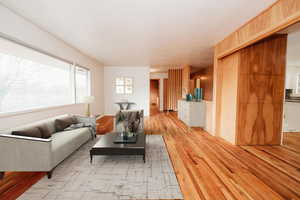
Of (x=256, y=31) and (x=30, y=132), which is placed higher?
(x=256, y=31)

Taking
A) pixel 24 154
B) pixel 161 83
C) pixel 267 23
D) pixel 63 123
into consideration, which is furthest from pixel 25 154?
pixel 161 83

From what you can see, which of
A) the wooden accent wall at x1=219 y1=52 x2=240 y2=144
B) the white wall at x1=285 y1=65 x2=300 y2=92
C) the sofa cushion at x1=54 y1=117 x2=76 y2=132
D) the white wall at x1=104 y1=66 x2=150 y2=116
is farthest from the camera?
the white wall at x1=104 y1=66 x2=150 y2=116

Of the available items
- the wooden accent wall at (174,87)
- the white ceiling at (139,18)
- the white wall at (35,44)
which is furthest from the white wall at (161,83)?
the white ceiling at (139,18)

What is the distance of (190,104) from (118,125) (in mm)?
2736

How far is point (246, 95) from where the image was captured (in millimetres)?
3094

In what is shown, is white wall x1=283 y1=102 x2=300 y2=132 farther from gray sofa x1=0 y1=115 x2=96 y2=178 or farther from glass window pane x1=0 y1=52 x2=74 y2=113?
glass window pane x1=0 y1=52 x2=74 y2=113

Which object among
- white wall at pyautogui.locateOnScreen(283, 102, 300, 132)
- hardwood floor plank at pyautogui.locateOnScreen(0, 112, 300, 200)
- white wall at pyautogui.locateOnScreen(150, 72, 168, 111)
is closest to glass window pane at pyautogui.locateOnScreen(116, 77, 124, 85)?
white wall at pyautogui.locateOnScreen(150, 72, 168, 111)

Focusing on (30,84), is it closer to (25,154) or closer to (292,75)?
(25,154)

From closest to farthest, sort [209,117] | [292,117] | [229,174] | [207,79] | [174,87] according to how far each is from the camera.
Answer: [229,174]
[292,117]
[209,117]
[207,79]
[174,87]

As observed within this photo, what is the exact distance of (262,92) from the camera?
3.09 m

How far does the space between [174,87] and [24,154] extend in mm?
7462

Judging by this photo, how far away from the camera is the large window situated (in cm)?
229

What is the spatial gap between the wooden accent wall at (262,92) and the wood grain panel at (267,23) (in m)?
0.42

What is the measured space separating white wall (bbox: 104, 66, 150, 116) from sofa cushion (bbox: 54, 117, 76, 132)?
388 centimetres
